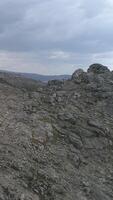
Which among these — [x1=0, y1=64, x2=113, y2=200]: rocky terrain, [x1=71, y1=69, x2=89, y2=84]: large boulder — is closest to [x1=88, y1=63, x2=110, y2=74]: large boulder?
[x1=71, y1=69, x2=89, y2=84]: large boulder

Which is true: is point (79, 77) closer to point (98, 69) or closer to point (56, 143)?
point (98, 69)

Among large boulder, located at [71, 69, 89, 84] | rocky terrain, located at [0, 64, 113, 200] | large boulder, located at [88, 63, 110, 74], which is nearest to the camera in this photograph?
rocky terrain, located at [0, 64, 113, 200]

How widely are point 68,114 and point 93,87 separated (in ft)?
17.5

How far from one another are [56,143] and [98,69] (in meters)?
14.2

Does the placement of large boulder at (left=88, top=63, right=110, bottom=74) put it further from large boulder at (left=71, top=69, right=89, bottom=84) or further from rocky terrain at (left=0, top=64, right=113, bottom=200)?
rocky terrain at (left=0, top=64, right=113, bottom=200)

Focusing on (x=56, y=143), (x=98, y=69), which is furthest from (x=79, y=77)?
(x=56, y=143)

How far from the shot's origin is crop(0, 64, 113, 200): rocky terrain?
1662 cm

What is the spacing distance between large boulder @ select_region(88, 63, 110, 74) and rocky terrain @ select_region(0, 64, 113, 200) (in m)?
4.74

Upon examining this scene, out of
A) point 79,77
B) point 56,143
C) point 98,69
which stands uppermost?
point 98,69

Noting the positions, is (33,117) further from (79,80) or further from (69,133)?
(79,80)

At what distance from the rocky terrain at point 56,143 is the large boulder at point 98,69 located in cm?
474

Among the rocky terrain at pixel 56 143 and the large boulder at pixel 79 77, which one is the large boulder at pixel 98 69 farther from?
the rocky terrain at pixel 56 143

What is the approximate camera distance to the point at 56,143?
20.0 metres

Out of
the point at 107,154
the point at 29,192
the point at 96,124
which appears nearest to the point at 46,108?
the point at 96,124
